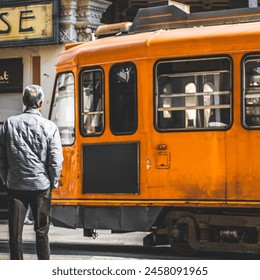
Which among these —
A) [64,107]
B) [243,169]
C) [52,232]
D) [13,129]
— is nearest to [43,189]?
[13,129]

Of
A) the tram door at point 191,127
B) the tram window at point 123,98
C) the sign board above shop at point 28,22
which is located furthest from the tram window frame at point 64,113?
the sign board above shop at point 28,22

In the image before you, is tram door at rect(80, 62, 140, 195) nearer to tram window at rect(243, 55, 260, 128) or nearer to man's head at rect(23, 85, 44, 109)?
tram window at rect(243, 55, 260, 128)

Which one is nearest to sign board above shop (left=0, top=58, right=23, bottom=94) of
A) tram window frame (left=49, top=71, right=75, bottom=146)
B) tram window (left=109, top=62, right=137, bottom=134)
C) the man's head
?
tram window frame (left=49, top=71, right=75, bottom=146)

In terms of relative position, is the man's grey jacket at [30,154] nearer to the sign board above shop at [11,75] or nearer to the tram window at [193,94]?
the tram window at [193,94]

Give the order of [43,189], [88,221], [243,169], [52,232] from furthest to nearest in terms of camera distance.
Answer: [52,232] → [88,221] → [243,169] → [43,189]

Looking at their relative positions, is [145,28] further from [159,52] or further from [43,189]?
[43,189]

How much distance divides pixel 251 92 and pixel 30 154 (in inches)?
158

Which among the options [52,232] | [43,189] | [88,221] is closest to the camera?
[43,189]

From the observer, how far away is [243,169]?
11.8 metres

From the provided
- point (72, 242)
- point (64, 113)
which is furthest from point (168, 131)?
point (72, 242)

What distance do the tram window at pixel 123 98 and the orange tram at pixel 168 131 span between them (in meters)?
0.01

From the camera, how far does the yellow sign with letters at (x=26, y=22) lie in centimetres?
2331

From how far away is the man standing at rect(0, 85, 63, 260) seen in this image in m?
8.62

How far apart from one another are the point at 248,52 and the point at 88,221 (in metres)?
3.15
